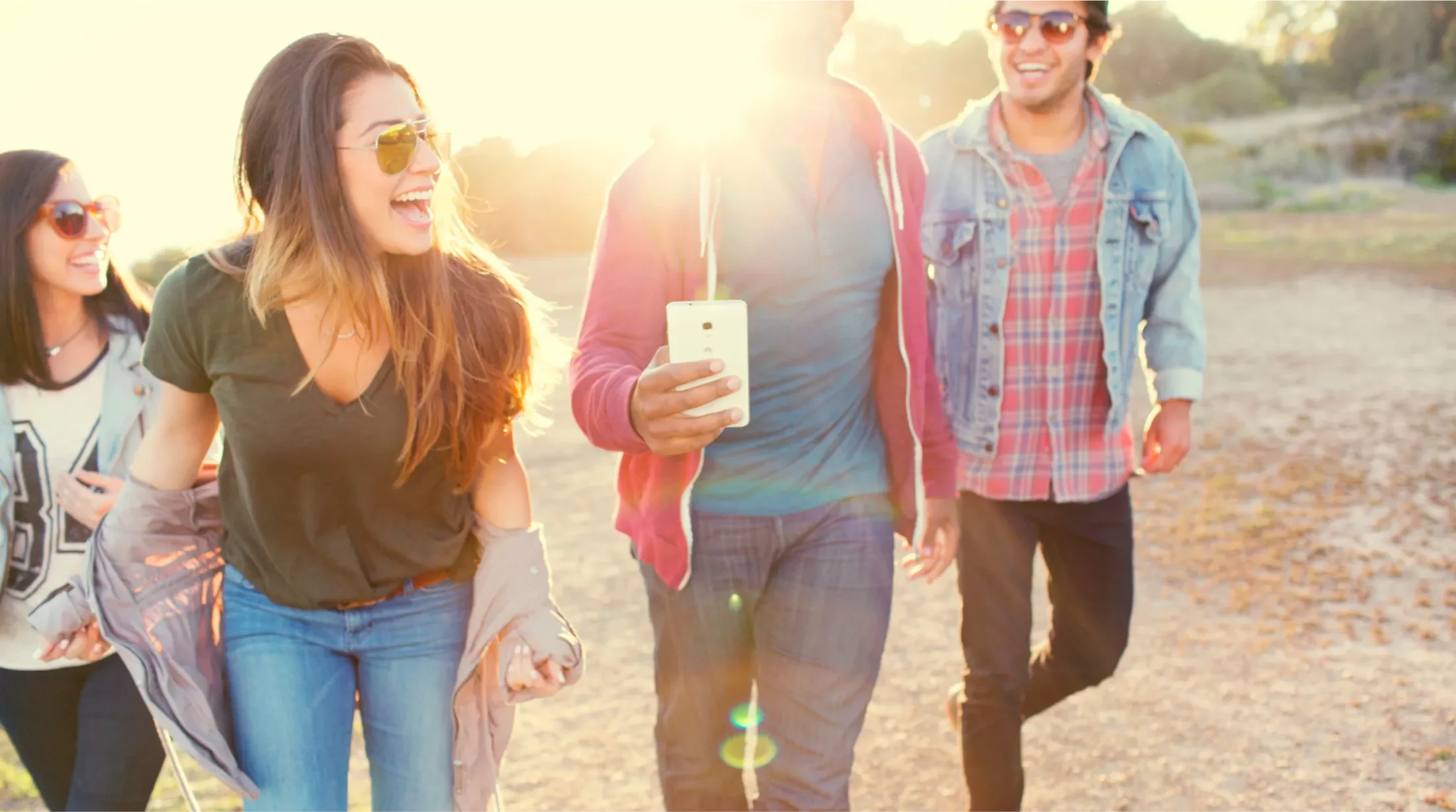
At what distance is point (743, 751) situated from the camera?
2.77m

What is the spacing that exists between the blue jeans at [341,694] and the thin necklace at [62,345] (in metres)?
0.99

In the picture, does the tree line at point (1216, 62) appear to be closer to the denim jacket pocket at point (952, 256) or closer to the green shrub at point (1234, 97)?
the green shrub at point (1234, 97)

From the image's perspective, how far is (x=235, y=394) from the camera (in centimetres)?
230

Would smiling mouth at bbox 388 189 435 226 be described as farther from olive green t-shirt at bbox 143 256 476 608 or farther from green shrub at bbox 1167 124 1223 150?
green shrub at bbox 1167 124 1223 150

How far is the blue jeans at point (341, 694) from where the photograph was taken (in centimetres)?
236

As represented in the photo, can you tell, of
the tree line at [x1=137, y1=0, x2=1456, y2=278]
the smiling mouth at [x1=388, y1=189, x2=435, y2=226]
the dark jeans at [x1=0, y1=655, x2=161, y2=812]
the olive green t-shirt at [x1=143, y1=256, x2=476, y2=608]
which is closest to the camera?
the olive green t-shirt at [x1=143, y1=256, x2=476, y2=608]

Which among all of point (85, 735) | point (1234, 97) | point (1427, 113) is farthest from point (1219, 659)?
point (1234, 97)

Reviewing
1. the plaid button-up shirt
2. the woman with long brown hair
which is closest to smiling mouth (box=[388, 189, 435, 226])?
the woman with long brown hair

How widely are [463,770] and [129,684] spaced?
0.98 m

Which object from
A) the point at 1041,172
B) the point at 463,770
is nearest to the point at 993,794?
the point at 463,770

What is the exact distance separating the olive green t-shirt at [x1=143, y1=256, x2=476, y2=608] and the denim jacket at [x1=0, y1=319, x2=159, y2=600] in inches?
26.2

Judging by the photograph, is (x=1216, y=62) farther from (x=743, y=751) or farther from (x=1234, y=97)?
(x=743, y=751)

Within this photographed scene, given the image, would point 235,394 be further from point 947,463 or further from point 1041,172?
point 1041,172

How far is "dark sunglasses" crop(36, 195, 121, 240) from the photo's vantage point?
2.99 m
